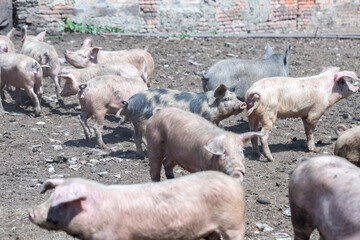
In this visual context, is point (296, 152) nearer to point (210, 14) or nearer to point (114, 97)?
point (114, 97)

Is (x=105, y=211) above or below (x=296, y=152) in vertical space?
above

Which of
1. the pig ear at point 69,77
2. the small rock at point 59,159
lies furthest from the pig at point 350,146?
the pig ear at point 69,77

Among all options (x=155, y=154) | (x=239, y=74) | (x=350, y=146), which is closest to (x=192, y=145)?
(x=155, y=154)

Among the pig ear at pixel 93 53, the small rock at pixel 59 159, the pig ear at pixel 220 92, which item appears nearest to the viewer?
the pig ear at pixel 220 92

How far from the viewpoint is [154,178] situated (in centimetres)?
565

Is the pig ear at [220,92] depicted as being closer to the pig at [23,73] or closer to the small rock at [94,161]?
the small rock at [94,161]

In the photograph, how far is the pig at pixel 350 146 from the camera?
533 centimetres

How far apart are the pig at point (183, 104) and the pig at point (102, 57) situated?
8.80ft

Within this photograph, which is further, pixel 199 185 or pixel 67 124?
pixel 67 124

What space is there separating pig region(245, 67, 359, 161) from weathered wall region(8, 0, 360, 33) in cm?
764

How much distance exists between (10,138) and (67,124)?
101cm

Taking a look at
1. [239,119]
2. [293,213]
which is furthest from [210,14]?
[293,213]

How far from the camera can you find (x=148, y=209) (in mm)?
3787

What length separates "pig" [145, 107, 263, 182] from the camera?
456 centimetres
